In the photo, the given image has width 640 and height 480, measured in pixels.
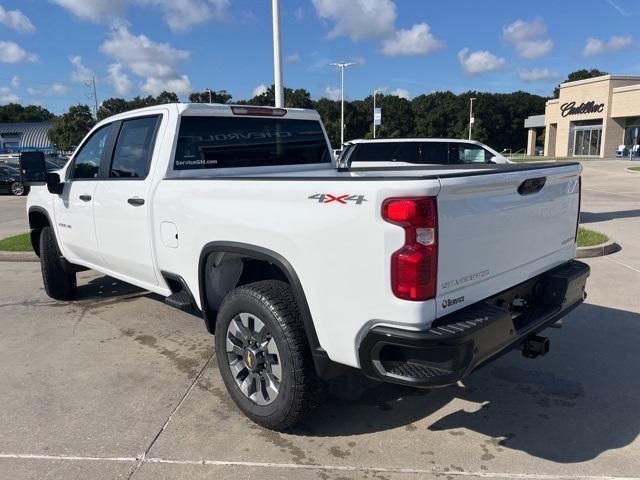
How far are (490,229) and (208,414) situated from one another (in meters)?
2.19

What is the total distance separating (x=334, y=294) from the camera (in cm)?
A: 270

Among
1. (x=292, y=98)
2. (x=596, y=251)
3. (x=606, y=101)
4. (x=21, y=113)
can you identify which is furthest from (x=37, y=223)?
(x=21, y=113)

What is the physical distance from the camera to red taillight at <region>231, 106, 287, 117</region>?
452cm

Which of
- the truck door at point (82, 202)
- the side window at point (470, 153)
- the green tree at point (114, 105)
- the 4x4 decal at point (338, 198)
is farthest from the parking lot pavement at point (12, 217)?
the green tree at point (114, 105)

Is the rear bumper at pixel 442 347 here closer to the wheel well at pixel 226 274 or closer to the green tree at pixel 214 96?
the wheel well at pixel 226 274

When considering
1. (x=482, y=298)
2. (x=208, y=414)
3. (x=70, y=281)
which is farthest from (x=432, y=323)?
(x=70, y=281)

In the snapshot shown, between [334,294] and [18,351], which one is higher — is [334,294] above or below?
above

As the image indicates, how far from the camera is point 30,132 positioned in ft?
379

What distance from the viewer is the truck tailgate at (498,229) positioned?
256 cm

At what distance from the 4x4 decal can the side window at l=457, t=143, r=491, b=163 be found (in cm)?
967

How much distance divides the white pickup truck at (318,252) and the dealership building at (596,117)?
48.7 meters

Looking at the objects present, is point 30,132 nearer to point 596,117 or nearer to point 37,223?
point 596,117

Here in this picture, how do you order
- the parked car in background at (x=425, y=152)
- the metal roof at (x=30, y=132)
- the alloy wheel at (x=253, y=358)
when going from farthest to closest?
the metal roof at (x=30, y=132) → the parked car in background at (x=425, y=152) → the alloy wheel at (x=253, y=358)

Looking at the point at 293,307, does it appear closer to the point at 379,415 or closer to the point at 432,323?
the point at 432,323
